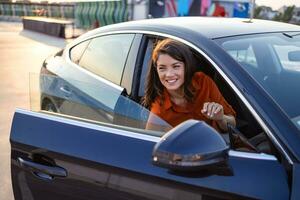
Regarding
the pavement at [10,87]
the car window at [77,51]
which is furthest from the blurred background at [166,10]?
the car window at [77,51]

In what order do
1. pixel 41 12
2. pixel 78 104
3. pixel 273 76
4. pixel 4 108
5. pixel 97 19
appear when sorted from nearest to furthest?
pixel 273 76, pixel 78 104, pixel 4 108, pixel 97 19, pixel 41 12

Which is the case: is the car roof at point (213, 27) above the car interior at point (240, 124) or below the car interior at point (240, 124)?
above

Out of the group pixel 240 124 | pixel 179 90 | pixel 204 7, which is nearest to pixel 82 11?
pixel 204 7

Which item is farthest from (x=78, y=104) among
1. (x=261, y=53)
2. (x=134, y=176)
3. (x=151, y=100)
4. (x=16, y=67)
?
(x=16, y=67)

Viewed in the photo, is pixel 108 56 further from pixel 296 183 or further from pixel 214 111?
pixel 296 183

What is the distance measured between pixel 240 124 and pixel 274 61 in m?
0.62

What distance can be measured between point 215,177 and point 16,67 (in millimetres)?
12522

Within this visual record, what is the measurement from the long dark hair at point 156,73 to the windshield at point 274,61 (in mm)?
186

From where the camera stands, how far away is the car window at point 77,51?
13.1ft

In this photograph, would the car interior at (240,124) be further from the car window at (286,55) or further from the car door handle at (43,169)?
the car door handle at (43,169)

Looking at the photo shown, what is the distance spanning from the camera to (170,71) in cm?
253

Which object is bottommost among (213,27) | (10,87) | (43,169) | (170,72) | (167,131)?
(10,87)

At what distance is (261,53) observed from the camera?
2.73 metres

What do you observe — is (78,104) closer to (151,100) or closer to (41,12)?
(151,100)
